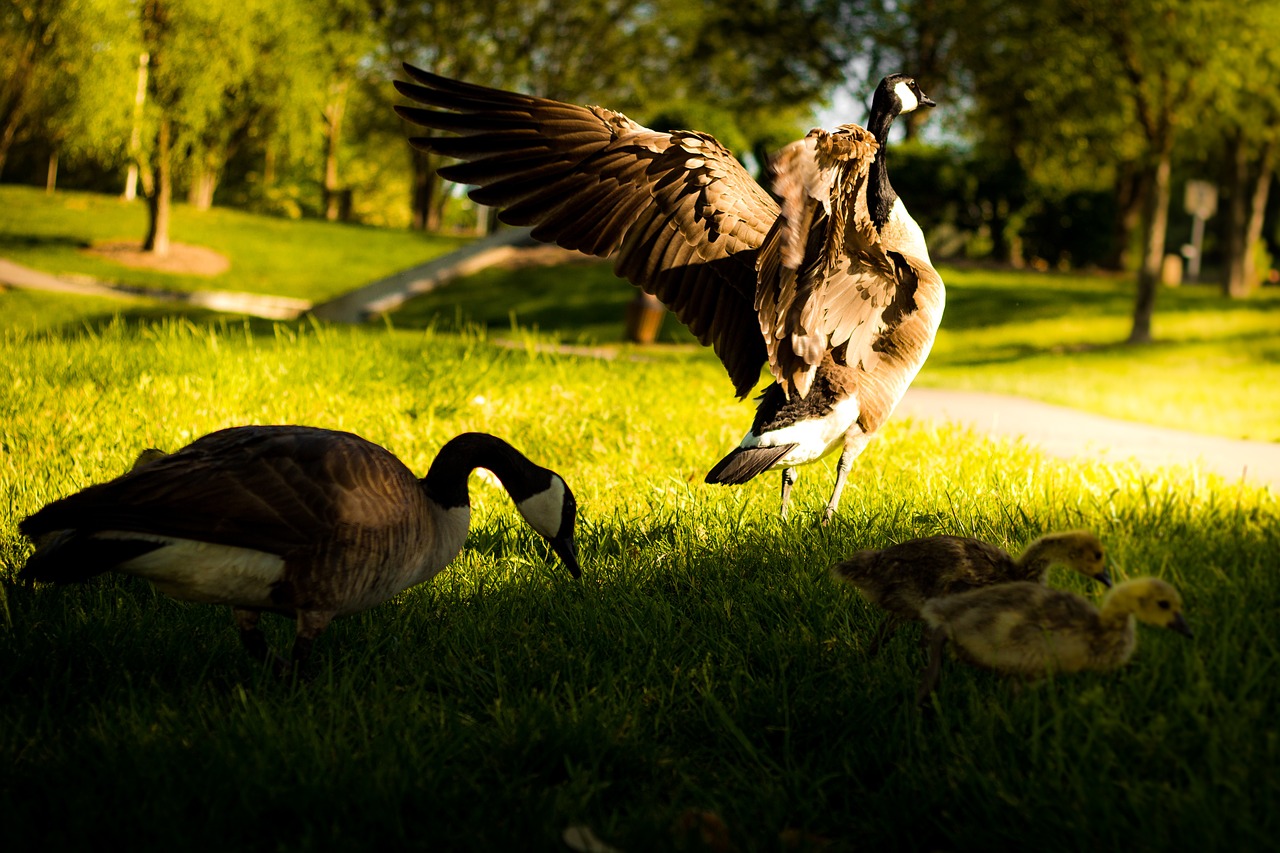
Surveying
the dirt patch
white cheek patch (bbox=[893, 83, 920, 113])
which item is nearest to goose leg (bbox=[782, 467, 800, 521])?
white cheek patch (bbox=[893, 83, 920, 113])

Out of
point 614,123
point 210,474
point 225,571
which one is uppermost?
point 614,123

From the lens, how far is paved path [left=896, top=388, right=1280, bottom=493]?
7375 millimetres

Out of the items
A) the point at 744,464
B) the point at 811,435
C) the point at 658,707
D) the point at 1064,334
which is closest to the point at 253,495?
the point at 658,707

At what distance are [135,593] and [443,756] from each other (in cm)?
195

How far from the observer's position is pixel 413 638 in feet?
12.0

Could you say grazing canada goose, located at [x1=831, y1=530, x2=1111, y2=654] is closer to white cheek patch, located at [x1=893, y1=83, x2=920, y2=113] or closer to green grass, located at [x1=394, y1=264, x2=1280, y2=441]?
white cheek patch, located at [x1=893, y1=83, x2=920, y2=113]

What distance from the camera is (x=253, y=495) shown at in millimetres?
3104

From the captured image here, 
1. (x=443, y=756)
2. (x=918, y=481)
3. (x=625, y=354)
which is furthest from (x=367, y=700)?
(x=625, y=354)

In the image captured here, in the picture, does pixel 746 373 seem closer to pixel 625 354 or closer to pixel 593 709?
pixel 593 709

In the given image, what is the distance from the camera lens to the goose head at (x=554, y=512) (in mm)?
3648

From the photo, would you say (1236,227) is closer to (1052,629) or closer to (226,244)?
(226,244)

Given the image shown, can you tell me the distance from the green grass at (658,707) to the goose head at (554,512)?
23 cm

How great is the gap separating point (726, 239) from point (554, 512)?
1.86 m

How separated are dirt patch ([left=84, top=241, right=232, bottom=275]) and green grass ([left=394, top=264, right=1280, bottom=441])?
749 cm
